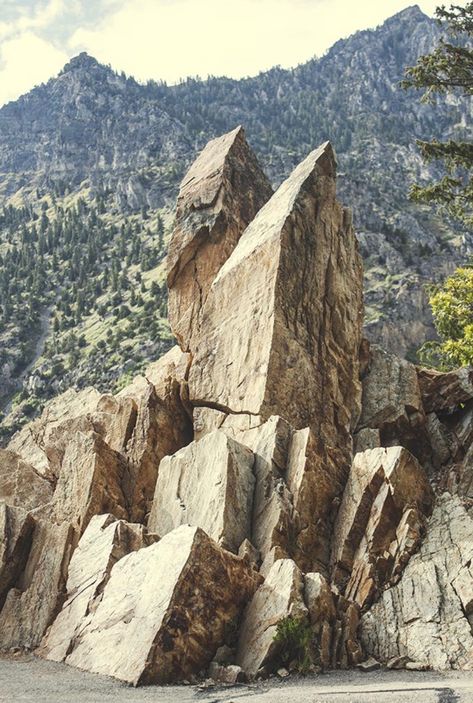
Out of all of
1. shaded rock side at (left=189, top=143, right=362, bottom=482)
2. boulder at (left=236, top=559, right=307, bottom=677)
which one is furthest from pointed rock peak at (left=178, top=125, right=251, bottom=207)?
boulder at (left=236, top=559, right=307, bottom=677)

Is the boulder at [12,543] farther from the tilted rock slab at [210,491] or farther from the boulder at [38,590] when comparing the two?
the tilted rock slab at [210,491]

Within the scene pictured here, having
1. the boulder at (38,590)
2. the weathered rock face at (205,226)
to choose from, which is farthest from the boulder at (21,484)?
the weathered rock face at (205,226)

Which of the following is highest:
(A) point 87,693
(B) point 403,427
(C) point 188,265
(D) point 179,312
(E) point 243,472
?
(C) point 188,265

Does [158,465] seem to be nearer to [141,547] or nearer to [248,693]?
[141,547]

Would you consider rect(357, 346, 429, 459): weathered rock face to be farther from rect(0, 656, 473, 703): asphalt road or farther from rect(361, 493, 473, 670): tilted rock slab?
rect(0, 656, 473, 703): asphalt road

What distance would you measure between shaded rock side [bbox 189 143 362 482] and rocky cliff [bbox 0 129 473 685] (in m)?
0.10

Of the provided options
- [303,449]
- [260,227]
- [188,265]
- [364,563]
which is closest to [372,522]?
[364,563]

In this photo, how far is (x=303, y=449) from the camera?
23.3 meters

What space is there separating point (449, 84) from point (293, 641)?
74.8ft

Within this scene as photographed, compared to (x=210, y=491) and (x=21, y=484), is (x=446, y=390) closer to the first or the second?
(x=210, y=491)

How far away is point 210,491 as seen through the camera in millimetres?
22406

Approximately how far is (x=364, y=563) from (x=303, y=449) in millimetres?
4243

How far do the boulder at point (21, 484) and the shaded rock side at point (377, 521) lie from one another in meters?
13.6

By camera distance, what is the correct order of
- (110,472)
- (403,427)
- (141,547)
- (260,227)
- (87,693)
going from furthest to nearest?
(260,227)
(403,427)
(110,472)
(141,547)
(87,693)
